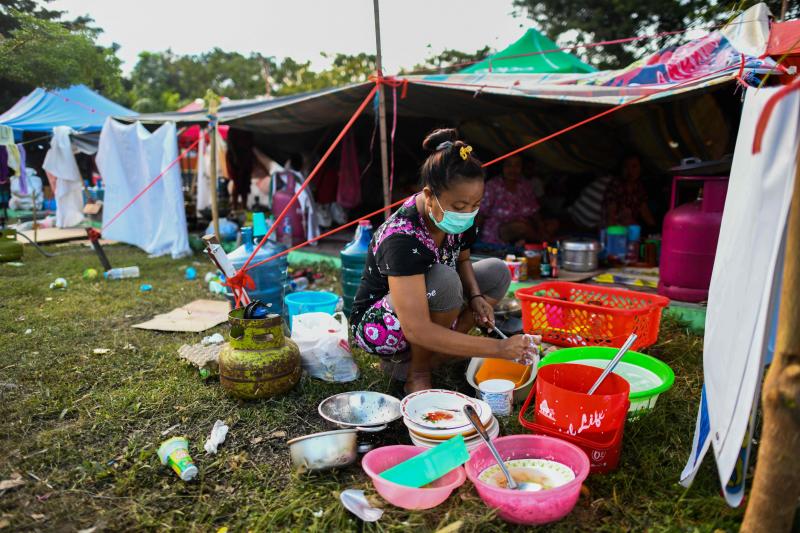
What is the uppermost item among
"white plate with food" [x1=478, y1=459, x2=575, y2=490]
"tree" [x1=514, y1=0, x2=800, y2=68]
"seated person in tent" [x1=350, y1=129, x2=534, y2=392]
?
"tree" [x1=514, y1=0, x2=800, y2=68]

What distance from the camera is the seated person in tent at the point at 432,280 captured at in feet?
6.89

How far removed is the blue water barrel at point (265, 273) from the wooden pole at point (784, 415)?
9.69 feet

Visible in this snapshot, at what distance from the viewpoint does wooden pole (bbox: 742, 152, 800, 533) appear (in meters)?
1.19

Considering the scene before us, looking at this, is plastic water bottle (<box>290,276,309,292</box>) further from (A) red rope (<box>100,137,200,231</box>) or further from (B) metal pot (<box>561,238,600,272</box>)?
(B) metal pot (<box>561,238,600,272</box>)

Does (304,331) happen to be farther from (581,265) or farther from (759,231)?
(581,265)

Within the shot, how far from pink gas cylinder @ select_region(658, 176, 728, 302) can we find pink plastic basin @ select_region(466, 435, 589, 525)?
7.34 feet

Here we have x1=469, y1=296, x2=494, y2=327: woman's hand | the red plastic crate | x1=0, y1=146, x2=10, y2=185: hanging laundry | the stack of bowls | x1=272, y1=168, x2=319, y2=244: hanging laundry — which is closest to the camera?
the stack of bowls

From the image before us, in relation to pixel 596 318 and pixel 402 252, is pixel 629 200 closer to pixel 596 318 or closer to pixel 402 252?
pixel 596 318

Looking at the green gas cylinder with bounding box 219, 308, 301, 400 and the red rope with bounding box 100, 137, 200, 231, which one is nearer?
the green gas cylinder with bounding box 219, 308, 301, 400

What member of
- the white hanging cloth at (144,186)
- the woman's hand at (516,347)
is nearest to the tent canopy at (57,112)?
the white hanging cloth at (144,186)

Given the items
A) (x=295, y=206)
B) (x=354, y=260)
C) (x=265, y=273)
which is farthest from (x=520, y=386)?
(x=295, y=206)

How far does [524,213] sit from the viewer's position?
552cm

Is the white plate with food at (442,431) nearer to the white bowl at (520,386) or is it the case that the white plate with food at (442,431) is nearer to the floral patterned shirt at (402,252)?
the white bowl at (520,386)

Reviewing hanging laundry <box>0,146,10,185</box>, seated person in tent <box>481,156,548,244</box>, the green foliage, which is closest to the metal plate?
seated person in tent <box>481,156,548,244</box>
